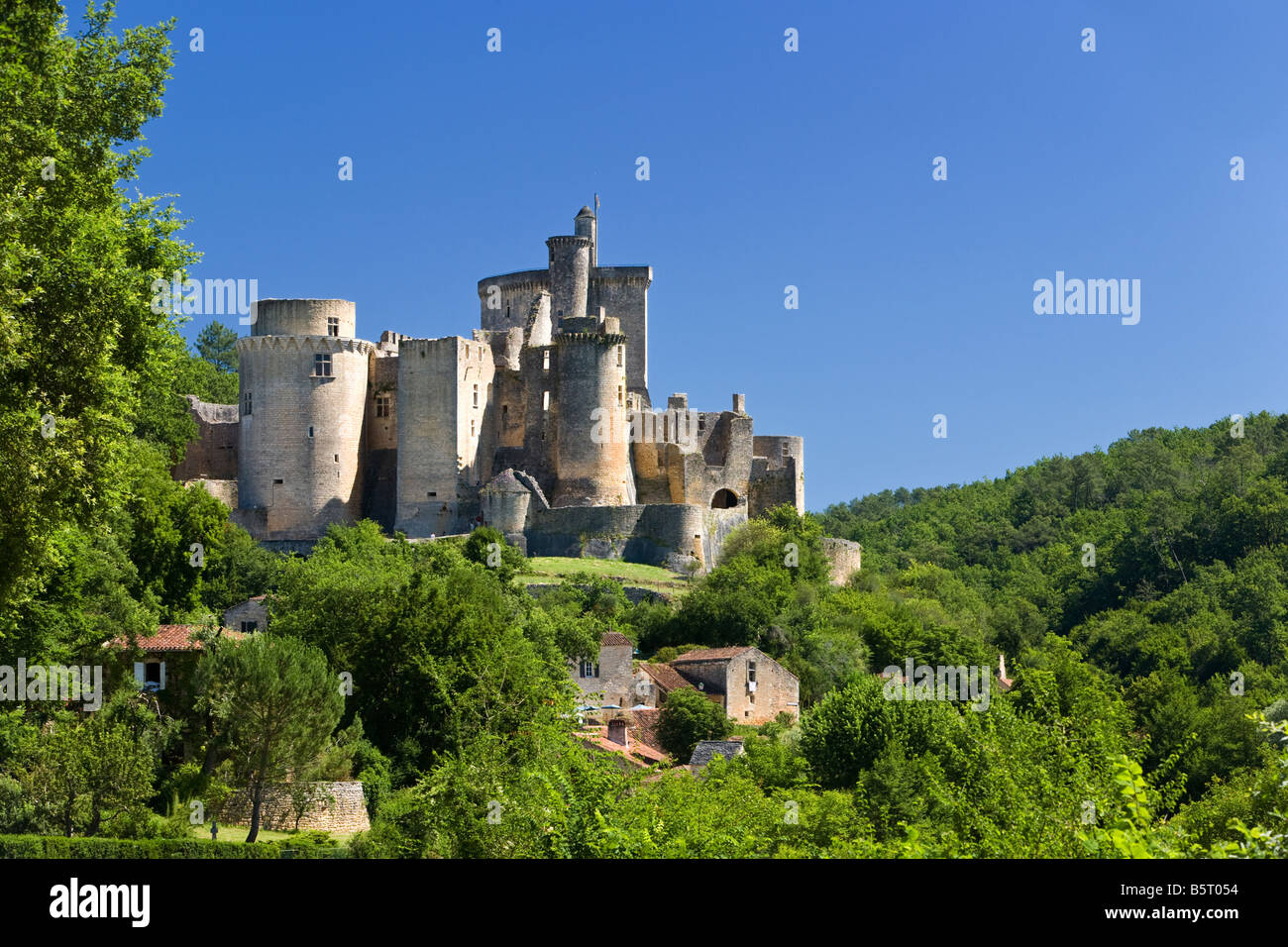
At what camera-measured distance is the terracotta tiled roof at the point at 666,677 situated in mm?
51469

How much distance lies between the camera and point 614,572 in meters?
60.8

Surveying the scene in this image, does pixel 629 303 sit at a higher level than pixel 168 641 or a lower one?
higher

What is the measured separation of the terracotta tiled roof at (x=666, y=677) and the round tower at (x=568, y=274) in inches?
1007

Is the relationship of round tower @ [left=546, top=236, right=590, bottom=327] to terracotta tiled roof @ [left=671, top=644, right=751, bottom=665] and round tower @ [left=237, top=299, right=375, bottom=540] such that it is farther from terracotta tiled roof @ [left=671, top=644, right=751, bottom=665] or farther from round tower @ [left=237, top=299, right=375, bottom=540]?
terracotta tiled roof @ [left=671, top=644, right=751, bottom=665]

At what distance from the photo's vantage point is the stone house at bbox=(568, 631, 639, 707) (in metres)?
50.7

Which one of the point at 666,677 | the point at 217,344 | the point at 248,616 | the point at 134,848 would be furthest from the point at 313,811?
the point at 217,344

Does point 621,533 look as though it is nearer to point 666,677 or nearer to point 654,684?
point 666,677

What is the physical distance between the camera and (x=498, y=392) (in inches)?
2621

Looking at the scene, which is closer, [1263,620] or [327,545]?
[327,545]

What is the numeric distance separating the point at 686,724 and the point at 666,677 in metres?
3.66

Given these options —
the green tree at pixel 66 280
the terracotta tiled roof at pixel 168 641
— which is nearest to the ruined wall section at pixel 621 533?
the terracotta tiled roof at pixel 168 641
